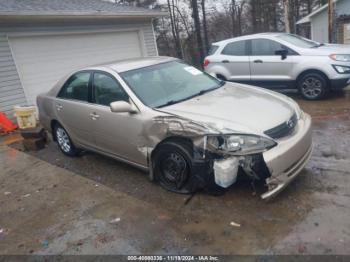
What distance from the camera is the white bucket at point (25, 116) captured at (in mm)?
7629

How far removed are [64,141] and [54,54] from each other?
444 cm

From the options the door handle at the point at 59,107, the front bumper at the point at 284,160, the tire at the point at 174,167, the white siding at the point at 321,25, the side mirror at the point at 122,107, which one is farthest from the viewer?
the white siding at the point at 321,25

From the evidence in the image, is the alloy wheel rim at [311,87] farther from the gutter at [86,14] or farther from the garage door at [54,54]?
the garage door at [54,54]

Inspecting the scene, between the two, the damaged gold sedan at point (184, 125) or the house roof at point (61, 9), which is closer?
the damaged gold sedan at point (184, 125)

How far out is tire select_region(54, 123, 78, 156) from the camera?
5.54 metres

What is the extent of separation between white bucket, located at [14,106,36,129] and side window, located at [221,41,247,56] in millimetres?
5170

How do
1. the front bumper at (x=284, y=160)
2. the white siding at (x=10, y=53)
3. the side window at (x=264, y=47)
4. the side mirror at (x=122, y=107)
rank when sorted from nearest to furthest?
the front bumper at (x=284, y=160) → the side mirror at (x=122, y=107) → the side window at (x=264, y=47) → the white siding at (x=10, y=53)

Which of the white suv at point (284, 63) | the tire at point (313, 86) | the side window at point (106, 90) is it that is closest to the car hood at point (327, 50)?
the white suv at point (284, 63)

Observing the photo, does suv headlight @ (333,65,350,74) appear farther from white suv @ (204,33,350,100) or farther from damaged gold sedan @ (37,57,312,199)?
damaged gold sedan @ (37,57,312,199)

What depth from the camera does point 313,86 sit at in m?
7.34

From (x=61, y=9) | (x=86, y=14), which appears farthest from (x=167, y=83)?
(x=61, y=9)

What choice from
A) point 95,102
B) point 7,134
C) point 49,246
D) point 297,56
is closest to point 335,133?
point 297,56

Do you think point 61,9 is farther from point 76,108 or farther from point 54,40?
point 76,108

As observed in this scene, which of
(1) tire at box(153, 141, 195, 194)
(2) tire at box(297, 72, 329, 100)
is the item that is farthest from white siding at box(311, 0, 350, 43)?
(1) tire at box(153, 141, 195, 194)
